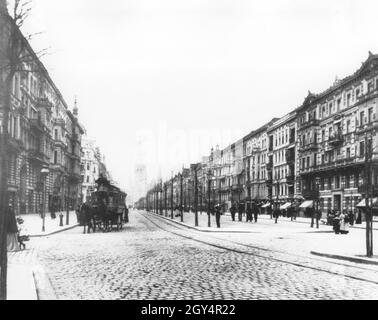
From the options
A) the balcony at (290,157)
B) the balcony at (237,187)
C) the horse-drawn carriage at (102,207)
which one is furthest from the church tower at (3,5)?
the balcony at (237,187)

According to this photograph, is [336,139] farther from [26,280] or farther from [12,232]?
[26,280]

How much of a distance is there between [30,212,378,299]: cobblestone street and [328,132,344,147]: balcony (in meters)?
39.1

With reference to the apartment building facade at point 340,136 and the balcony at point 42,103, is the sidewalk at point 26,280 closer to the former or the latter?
the apartment building facade at point 340,136

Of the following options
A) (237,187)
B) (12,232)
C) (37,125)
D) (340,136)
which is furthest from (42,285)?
(237,187)

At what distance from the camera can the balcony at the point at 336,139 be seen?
53469mm

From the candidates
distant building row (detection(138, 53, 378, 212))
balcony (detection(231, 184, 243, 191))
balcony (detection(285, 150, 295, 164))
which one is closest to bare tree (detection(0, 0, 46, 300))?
distant building row (detection(138, 53, 378, 212))

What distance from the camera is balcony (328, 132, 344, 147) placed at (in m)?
53.5

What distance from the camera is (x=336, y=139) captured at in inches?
2122

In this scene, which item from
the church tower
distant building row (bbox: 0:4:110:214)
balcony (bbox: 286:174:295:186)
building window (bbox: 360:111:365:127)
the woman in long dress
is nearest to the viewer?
the church tower

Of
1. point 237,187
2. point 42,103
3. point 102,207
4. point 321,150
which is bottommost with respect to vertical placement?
point 102,207

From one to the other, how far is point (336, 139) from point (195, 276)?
4568 centimetres

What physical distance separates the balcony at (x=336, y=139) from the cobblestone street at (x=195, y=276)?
3911 centimetres

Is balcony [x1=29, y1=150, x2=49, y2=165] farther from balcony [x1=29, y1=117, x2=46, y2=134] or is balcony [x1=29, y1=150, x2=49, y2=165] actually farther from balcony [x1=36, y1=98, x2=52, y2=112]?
balcony [x1=36, y1=98, x2=52, y2=112]
